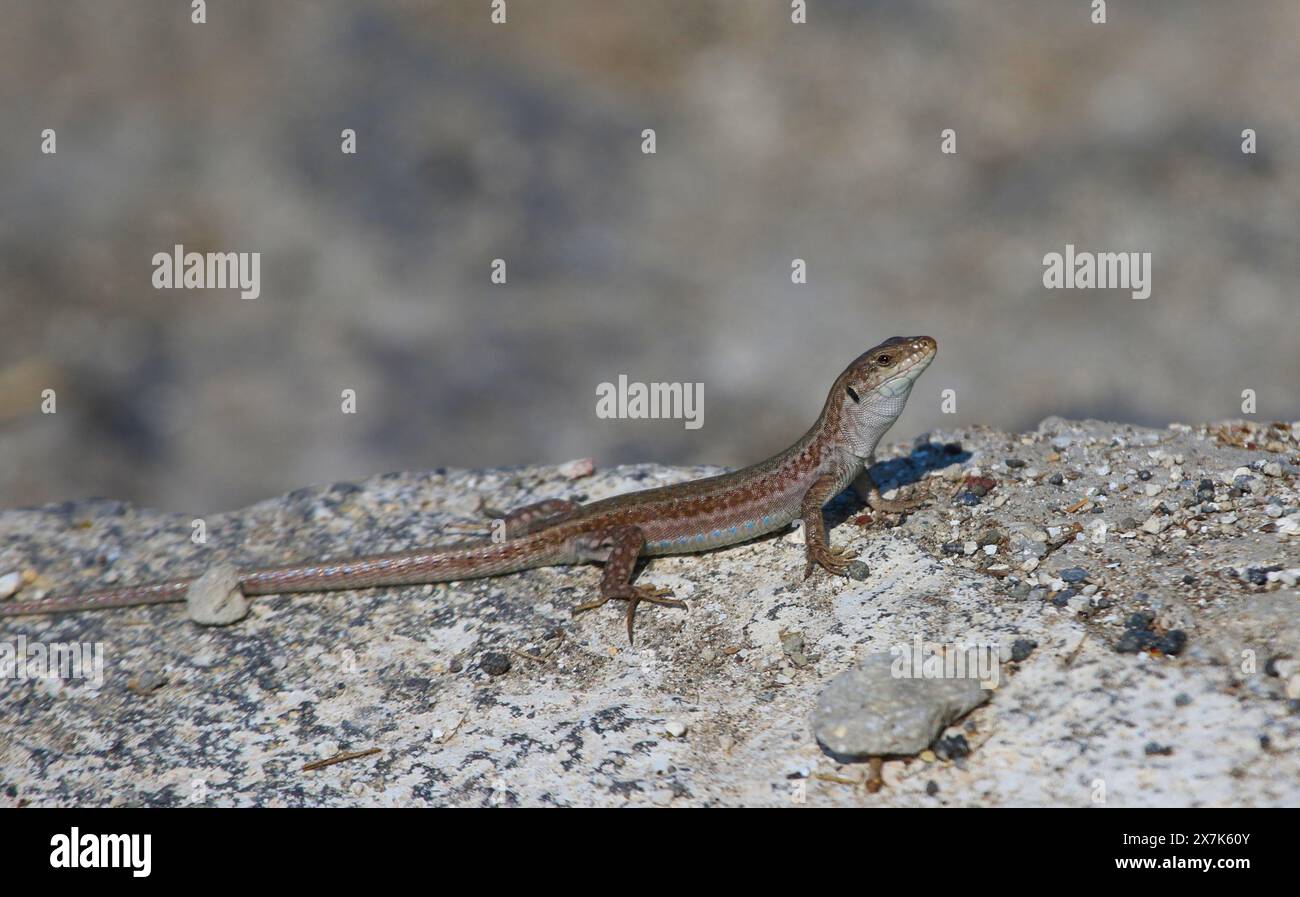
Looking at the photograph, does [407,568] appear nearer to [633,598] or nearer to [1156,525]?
[633,598]

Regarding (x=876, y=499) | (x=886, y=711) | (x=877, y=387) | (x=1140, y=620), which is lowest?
(x=886, y=711)

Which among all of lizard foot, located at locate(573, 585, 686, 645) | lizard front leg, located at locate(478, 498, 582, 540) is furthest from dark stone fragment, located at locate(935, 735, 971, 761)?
lizard front leg, located at locate(478, 498, 582, 540)

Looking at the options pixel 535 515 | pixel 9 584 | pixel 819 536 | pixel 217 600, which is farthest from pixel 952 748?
pixel 9 584

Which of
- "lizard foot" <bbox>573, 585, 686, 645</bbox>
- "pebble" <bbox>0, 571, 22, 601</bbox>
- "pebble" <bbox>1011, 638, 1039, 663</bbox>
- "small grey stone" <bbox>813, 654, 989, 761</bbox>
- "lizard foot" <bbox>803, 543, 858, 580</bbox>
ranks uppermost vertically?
"lizard foot" <bbox>803, 543, 858, 580</bbox>

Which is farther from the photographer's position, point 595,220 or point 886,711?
point 595,220

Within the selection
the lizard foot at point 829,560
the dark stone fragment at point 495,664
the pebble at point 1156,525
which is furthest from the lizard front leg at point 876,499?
the dark stone fragment at point 495,664

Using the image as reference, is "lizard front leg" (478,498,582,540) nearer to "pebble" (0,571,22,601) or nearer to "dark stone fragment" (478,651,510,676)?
"dark stone fragment" (478,651,510,676)

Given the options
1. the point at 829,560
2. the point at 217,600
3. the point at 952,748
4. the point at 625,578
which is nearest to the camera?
the point at 952,748

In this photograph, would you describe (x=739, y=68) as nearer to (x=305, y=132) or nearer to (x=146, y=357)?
(x=305, y=132)
